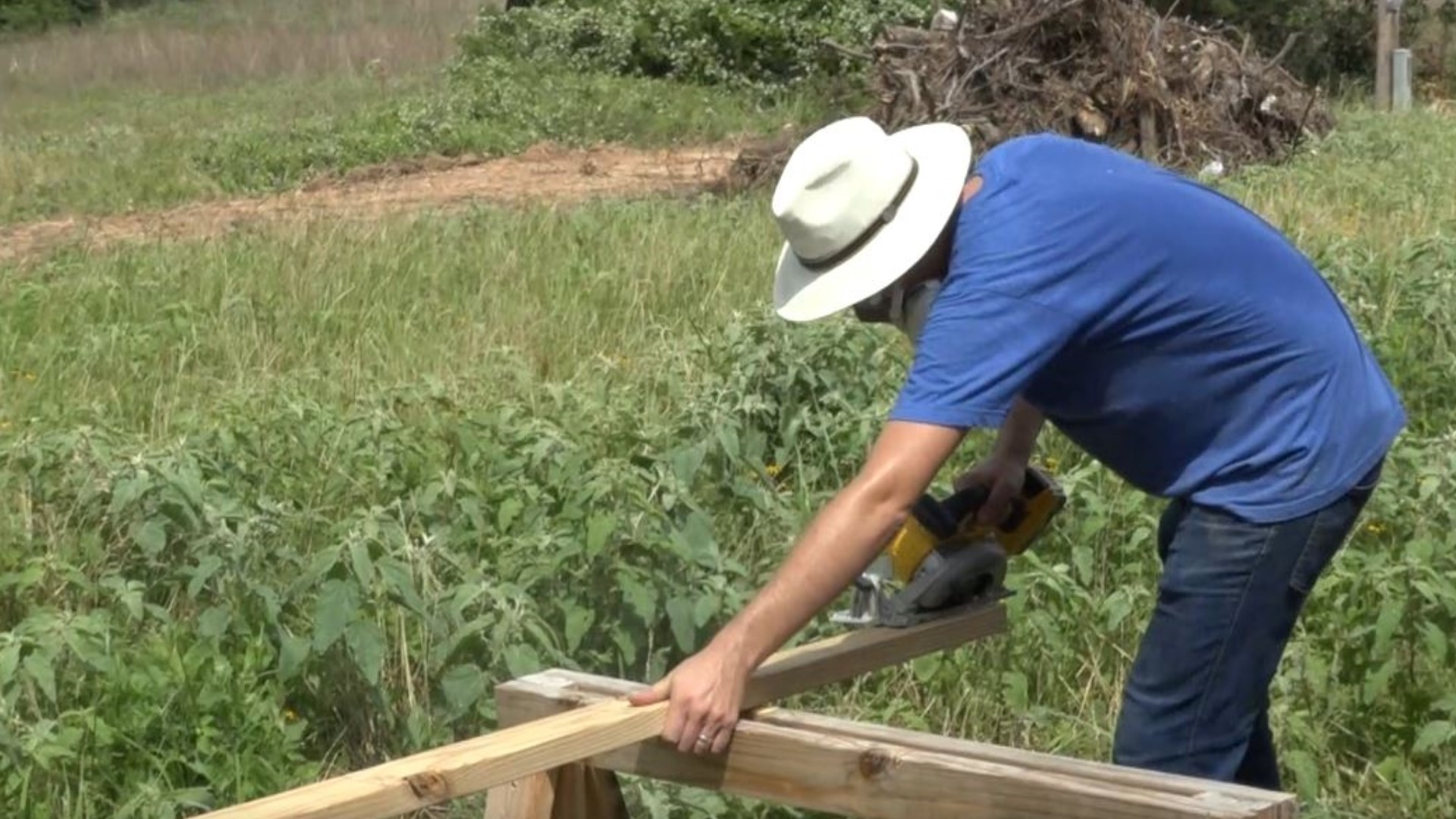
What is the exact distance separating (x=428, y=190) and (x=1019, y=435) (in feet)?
41.2

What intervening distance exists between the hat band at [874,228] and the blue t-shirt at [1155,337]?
0.34 ft

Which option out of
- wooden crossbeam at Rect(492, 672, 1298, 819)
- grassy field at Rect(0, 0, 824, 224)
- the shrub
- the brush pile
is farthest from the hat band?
the shrub

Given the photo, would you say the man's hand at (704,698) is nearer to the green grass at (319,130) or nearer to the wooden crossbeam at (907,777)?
the wooden crossbeam at (907,777)

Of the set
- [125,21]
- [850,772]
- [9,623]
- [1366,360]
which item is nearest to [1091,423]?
[1366,360]

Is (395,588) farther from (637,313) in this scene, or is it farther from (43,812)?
(637,313)

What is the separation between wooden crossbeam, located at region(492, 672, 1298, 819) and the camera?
10.4ft

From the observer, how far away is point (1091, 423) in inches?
146

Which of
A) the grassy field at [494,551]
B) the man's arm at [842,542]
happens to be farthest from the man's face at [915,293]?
the grassy field at [494,551]

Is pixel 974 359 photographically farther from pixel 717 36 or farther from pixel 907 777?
pixel 717 36

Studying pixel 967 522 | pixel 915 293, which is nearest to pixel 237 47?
pixel 967 522

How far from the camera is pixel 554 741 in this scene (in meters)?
3.31

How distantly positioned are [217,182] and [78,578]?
12013mm

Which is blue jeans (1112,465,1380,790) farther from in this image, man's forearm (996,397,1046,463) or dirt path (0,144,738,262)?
dirt path (0,144,738,262)

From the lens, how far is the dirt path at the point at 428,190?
13812 millimetres
